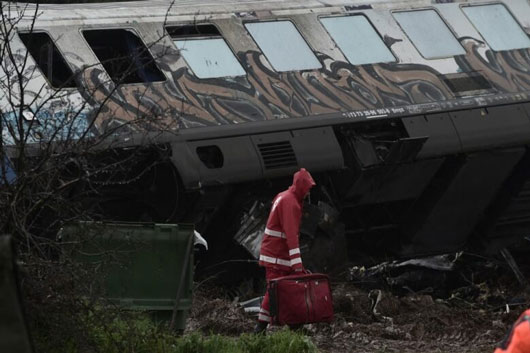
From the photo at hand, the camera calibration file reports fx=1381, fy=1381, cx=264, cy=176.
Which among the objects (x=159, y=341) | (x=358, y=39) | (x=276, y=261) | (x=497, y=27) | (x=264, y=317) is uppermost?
(x=358, y=39)

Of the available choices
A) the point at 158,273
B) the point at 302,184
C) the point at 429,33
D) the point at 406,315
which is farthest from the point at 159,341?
the point at 429,33

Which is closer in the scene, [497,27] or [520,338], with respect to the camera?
[520,338]

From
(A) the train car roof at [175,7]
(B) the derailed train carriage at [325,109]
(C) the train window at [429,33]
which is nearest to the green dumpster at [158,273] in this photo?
(B) the derailed train carriage at [325,109]

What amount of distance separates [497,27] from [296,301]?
7039mm

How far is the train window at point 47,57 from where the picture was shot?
13.9 meters

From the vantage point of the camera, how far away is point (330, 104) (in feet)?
49.8

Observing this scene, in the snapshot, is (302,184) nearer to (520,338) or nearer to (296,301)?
(296,301)

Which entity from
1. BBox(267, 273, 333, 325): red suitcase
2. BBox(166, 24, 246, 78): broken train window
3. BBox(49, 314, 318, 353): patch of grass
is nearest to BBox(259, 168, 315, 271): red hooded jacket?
BBox(267, 273, 333, 325): red suitcase

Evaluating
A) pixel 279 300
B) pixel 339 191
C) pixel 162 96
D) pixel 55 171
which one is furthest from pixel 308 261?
pixel 55 171

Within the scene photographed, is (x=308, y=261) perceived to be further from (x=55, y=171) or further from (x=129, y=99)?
(x=55, y=171)

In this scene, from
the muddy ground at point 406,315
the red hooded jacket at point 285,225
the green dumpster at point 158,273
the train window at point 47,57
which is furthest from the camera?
the train window at point 47,57

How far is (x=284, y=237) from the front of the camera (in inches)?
464

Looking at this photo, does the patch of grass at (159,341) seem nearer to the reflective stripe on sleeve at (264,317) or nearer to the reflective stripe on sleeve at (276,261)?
the reflective stripe on sleeve at (264,317)

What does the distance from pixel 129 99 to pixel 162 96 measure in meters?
0.47
